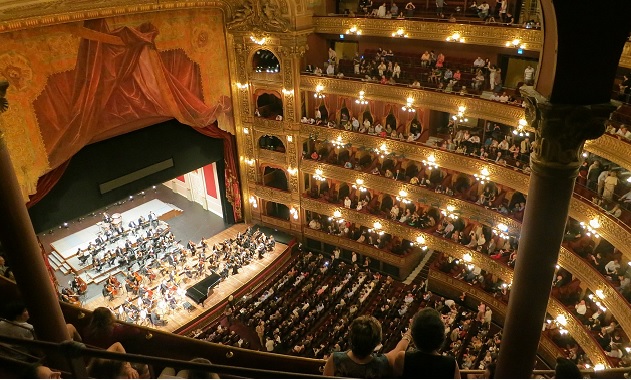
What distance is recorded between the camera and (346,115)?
81.7ft

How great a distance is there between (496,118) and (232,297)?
14045 millimetres

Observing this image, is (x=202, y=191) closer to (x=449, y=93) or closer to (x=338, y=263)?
(x=338, y=263)

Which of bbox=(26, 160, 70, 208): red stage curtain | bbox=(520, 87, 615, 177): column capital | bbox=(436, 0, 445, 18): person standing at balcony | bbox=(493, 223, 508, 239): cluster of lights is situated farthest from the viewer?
bbox=(436, 0, 445, 18): person standing at balcony

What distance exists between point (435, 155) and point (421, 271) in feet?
20.4

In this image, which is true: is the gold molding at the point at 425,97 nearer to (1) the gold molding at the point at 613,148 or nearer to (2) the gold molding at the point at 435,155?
(2) the gold molding at the point at 435,155

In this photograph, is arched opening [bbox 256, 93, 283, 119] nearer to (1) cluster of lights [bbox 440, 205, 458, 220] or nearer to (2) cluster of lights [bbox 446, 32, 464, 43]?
(2) cluster of lights [bbox 446, 32, 464, 43]

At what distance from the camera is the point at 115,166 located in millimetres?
21516

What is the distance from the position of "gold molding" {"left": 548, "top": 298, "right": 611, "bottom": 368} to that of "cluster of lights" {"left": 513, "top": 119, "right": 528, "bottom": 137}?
657cm

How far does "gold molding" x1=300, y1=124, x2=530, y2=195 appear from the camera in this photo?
61.7ft

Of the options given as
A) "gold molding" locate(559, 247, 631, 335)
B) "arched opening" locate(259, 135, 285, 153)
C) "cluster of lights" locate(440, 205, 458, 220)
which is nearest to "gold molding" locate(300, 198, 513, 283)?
"cluster of lights" locate(440, 205, 458, 220)

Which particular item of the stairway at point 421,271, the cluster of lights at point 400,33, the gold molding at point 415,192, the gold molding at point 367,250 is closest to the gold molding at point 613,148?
the gold molding at point 415,192

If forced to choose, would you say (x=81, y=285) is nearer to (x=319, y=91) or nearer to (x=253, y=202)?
(x=253, y=202)

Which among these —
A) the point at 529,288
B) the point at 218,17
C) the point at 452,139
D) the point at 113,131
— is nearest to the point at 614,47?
the point at 529,288

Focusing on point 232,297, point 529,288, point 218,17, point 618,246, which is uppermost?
point 218,17
